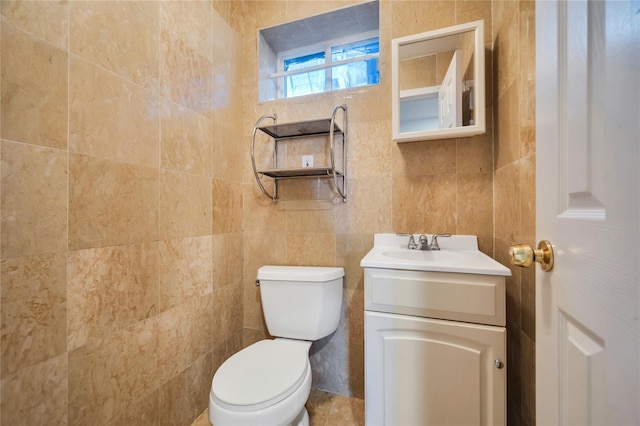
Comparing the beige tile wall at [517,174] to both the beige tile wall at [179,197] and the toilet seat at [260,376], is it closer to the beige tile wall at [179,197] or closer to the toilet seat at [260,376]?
the beige tile wall at [179,197]

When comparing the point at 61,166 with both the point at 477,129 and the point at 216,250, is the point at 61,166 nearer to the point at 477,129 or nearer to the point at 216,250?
the point at 216,250

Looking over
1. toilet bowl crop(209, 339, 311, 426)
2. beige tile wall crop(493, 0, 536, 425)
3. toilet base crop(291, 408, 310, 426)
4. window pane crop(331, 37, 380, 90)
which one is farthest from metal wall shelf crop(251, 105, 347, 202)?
toilet base crop(291, 408, 310, 426)

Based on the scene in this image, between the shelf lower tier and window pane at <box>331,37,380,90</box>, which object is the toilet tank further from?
window pane at <box>331,37,380,90</box>

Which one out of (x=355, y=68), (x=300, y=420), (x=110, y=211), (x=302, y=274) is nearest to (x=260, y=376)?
(x=300, y=420)

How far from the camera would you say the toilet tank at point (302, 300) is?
1.31 metres

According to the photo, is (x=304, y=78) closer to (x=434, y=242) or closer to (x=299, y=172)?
(x=299, y=172)

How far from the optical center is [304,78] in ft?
5.63

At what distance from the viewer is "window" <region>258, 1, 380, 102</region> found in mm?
1544

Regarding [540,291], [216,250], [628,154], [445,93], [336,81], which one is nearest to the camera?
[628,154]

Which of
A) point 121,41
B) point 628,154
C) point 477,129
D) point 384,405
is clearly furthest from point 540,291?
point 121,41

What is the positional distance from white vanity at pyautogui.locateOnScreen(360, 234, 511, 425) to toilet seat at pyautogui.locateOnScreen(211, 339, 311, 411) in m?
0.30

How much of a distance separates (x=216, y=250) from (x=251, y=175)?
1.67 feet

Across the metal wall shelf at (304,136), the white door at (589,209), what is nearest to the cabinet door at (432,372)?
the white door at (589,209)

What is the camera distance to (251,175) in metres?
1.63
